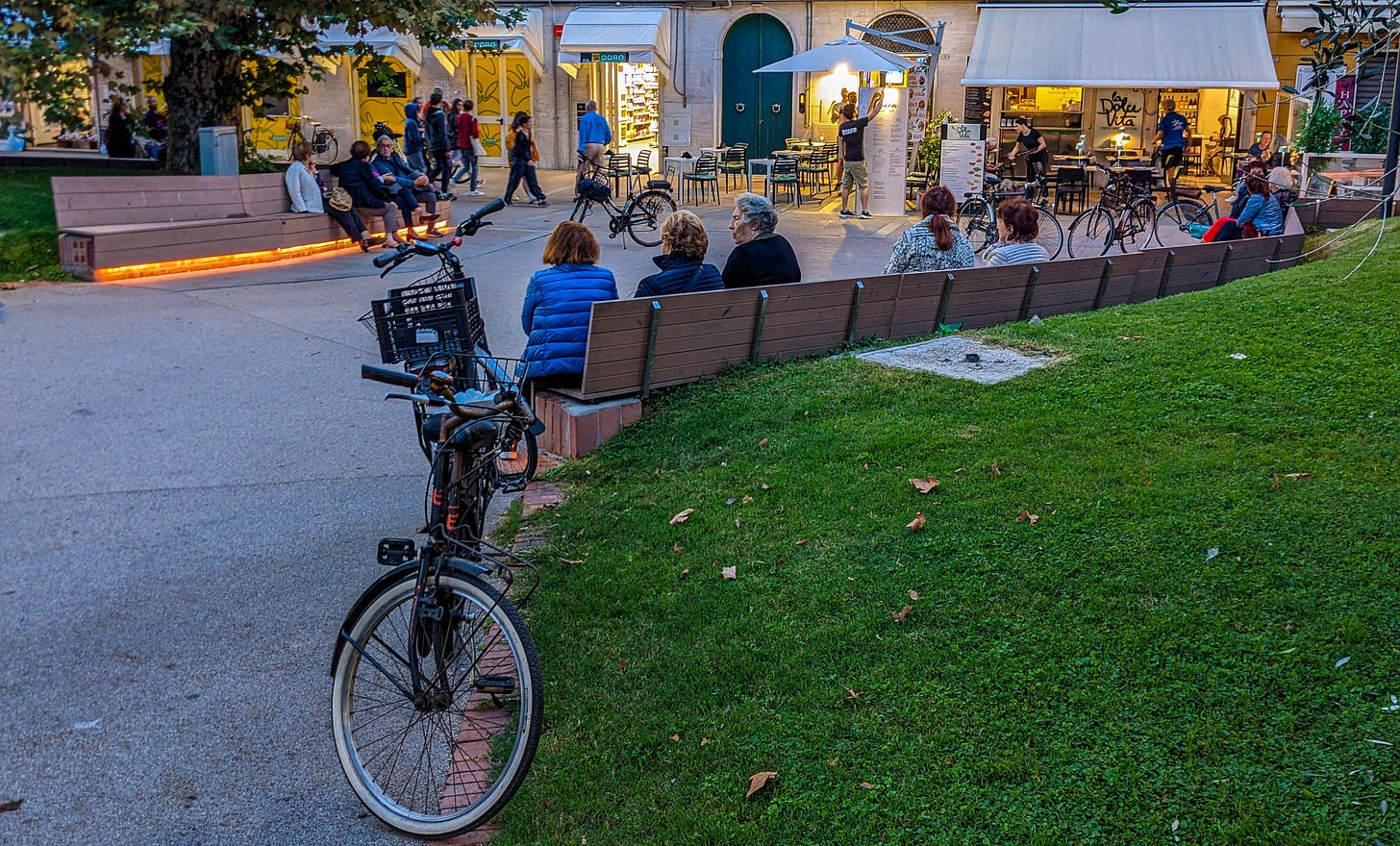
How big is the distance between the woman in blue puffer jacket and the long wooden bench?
7.88 metres

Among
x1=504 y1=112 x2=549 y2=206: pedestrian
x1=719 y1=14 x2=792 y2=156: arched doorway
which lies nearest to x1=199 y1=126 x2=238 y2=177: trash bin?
x1=504 y1=112 x2=549 y2=206: pedestrian

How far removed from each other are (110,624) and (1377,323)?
7.11 m

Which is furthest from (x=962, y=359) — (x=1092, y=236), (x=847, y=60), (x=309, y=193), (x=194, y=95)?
(x=847, y=60)

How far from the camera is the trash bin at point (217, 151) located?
49.6ft

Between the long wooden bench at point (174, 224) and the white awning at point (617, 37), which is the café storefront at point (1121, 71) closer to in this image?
the white awning at point (617, 37)

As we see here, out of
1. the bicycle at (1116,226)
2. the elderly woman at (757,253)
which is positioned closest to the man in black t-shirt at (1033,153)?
the bicycle at (1116,226)

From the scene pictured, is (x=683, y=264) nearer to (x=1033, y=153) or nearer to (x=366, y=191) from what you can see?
(x=366, y=191)

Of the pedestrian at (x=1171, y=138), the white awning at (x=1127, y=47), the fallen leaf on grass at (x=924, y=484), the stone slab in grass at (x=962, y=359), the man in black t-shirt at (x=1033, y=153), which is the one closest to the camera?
the fallen leaf on grass at (x=924, y=484)

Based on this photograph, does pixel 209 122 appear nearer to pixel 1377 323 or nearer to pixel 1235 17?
pixel 1377 323

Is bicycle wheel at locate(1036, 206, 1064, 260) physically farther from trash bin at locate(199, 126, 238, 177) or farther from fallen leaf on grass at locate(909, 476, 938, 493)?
trash bin at locate(199, 126, 238, 177)

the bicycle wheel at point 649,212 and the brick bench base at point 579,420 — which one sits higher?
the bicycle wheel at point 649,212

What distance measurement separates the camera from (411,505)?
6562 mm

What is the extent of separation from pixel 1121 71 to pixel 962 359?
16.8 m

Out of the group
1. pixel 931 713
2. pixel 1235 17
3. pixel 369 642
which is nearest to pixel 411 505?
pixel 369 642
